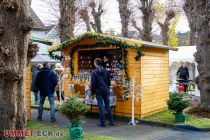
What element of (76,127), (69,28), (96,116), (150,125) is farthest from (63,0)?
(76,127)

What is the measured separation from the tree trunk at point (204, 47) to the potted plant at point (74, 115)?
5756 mm

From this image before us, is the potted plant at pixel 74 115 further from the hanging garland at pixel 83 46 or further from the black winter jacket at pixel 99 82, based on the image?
the hanging garland at pixel 83 46

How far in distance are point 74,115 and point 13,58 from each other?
221cm

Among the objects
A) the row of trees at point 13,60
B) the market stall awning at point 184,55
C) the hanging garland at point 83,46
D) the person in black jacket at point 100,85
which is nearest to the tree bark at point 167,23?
the market stall awning at point 184,55

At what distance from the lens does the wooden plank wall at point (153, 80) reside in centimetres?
1123

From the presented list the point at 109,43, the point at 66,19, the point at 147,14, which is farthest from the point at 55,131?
the point at 147,14

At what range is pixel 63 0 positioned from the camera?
16.3 metres

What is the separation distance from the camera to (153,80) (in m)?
11.9

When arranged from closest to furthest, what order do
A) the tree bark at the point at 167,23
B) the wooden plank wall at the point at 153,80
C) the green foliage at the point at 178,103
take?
1. the green foliage at the point at 178,103
2. the wooden plank wall at the point at 153,80
3. the tree bark at the point at 167,23

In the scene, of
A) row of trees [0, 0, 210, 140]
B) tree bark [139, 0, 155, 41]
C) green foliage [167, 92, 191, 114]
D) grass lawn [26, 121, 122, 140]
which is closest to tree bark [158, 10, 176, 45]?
tree bark [139, 0, 155, 41]

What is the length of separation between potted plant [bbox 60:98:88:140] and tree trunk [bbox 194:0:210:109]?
5756 mm

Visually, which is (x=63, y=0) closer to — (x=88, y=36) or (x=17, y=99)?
(x=88, y=36)

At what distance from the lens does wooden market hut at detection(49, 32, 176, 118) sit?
35.9 ft

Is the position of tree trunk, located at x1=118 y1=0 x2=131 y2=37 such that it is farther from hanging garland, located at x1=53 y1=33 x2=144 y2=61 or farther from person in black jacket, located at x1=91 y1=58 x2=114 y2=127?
person in black jacket, located at x1=91 y1=58 x2=114 y2=127
